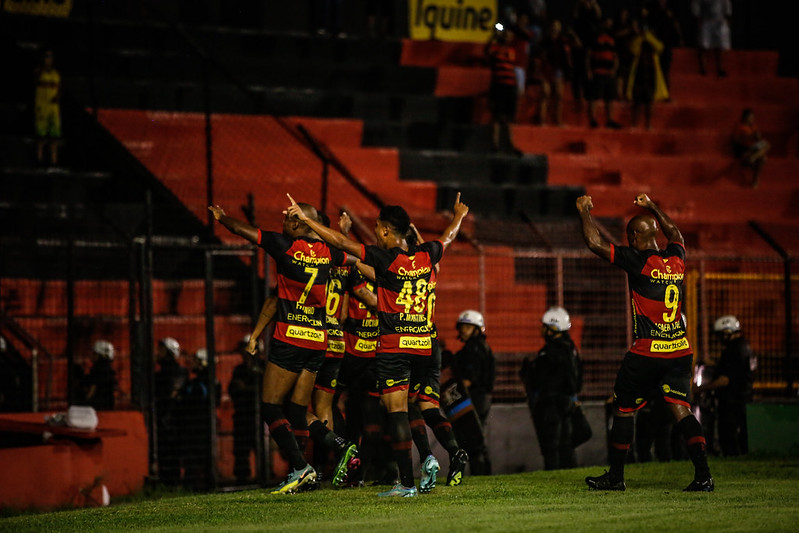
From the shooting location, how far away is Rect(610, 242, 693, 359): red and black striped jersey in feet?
Result: 33.3

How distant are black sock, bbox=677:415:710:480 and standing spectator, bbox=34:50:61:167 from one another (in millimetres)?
10993

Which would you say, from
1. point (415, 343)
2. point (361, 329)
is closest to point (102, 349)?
point (361, 329)

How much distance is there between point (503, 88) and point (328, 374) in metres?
11.5

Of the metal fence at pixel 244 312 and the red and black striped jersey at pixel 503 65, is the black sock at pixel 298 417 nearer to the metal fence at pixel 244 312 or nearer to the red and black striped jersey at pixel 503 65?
the metal fence at pixel 244 312

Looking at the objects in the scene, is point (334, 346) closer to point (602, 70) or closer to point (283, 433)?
point (283, 433)

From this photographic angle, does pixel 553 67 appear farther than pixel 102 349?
Yes

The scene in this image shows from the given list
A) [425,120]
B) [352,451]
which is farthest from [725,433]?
[425,120]

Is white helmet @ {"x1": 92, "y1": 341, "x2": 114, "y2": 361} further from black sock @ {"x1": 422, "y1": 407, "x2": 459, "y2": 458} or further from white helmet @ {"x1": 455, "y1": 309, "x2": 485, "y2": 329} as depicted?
black sock @ {"x1": 422, "y1": 407, "x2": 459, "y2": 458}

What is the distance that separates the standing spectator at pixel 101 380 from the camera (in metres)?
14.2

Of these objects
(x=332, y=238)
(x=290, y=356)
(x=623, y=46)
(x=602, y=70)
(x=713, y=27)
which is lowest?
(x=290, y=356)

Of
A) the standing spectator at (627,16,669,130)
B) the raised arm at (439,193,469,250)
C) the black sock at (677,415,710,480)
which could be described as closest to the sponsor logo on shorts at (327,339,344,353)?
the raised arm at (439,193,469,250)

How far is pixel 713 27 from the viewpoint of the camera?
26.0m

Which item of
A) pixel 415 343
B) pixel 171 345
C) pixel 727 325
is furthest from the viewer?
pixel 727 325

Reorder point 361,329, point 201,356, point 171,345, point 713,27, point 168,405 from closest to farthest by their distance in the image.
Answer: point 361,329 < point 168,405 < point 171,345 < point 201,356 < point 713,27
